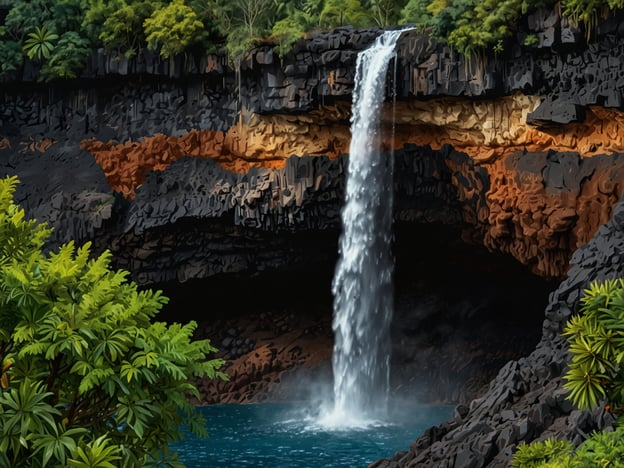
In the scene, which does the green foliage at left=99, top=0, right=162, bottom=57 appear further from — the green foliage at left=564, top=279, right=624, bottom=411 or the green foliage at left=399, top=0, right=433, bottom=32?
the green foliage at left=564, top=279, right=624, bottom=411

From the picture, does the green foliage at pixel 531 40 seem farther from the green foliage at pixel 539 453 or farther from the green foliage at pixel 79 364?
the green foliage at pixel 79 364

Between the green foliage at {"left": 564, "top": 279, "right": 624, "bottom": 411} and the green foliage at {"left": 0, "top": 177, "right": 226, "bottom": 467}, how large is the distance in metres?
4.33

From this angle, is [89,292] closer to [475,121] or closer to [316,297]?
[475,121]

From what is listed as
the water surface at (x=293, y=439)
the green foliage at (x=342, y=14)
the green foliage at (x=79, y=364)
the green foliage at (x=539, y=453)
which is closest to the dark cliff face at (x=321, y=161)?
the green foliage at (x=342, y=14)

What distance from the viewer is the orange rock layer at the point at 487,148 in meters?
23.2

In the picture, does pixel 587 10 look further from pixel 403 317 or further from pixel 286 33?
pixel 403 317

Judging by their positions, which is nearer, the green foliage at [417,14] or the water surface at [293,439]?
the water surface at [293,439]

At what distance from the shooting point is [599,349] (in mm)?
10094

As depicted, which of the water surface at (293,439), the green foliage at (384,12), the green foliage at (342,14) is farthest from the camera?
the green foliage at (384,12)

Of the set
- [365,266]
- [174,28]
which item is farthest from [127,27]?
[365,266]

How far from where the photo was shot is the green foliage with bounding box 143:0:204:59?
2795 centimetres

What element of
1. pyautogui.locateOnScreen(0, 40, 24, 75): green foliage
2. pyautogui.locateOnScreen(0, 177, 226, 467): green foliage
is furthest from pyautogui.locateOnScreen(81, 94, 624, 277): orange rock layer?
pyautogui.locateOnScreen(0, 177, 226, 467): green foliage

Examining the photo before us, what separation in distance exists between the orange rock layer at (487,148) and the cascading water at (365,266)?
0.71 meters

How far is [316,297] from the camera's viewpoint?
106 ft
